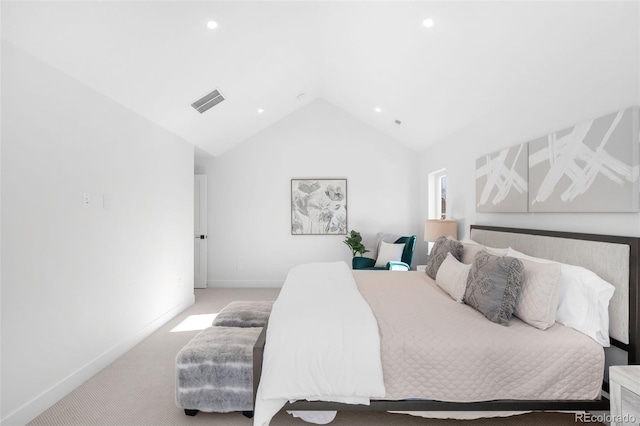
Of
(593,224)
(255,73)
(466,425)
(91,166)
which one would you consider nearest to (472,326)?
(466,425)

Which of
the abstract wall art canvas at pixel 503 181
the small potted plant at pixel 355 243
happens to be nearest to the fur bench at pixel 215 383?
the abstract wall art canvas at pixel 503 181

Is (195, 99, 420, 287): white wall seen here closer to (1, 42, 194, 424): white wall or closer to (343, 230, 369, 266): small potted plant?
(343, 230, 369, 266): small potted plant

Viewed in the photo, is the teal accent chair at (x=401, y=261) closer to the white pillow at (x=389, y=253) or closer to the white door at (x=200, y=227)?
the white pillow at (x=389, y=253)

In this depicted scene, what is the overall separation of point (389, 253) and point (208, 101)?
3134 mm

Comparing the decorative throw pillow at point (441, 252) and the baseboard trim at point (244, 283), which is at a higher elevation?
the decorative throw pillow at point (441, 252)

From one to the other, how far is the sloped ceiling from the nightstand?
1.56 metres

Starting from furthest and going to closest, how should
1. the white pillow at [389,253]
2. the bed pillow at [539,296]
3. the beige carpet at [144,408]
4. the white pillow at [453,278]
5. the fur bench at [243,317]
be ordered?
the white pillow at [389,253]
the fur bench at [243,317]
the white pillow at [453,278]
the beige carpet at [144,408]
the bed pillow at [539,296]

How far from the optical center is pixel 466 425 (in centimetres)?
206

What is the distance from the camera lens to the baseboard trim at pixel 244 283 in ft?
19.1

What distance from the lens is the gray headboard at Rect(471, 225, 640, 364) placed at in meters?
1.82

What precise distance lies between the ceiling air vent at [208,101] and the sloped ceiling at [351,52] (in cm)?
9

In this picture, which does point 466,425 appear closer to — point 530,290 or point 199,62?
point 530,290

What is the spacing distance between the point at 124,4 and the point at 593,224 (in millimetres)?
3318

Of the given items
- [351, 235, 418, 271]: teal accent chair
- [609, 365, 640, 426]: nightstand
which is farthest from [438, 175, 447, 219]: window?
[609, 365, 640, 426]: nightstand
